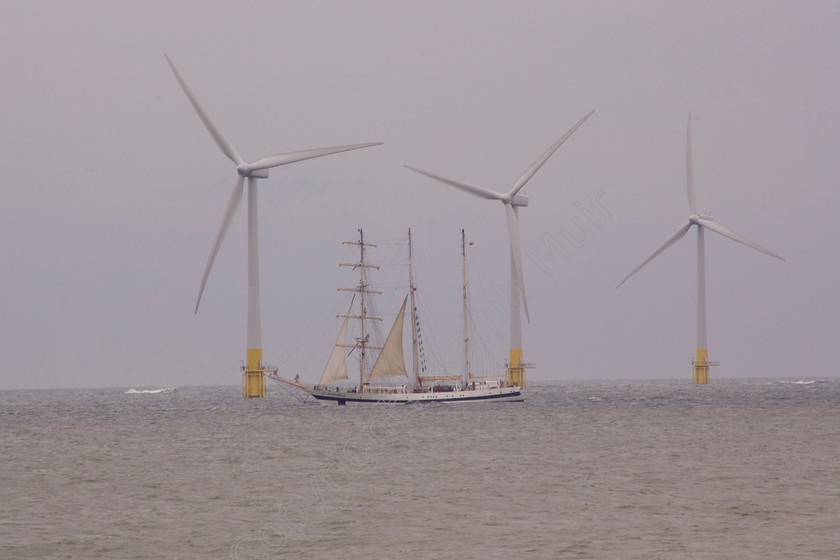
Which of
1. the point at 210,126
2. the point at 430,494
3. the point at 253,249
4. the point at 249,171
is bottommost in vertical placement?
the point at 430,494

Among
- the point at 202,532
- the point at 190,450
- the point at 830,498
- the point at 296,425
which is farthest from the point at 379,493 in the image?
the point at 296,425

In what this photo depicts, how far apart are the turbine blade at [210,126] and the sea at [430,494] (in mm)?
60719

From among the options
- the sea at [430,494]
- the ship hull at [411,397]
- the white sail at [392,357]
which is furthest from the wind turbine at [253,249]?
the sea at [430,494]

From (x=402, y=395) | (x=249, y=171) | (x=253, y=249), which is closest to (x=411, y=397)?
(x=402, y=395)

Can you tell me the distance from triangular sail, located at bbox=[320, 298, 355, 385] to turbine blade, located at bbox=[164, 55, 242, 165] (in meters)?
32.9

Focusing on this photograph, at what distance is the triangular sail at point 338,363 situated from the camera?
152 meters

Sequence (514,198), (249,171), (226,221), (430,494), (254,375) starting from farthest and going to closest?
1. (514,198)
2. (254,375)
3. (249,171)
4. (226,221)
5. (430,494)

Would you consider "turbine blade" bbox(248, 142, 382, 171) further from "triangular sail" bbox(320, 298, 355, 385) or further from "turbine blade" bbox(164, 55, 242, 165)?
"triangular sail" bbox(320, 298, 355, 385)

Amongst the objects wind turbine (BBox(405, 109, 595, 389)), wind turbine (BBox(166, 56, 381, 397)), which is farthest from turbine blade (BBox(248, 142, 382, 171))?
wind turbine (BBox(405, 109, 595, 389))

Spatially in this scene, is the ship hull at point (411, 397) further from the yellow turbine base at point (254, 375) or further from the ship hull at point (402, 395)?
the yellow turbine base at point (254, 375)

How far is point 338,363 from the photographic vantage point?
500 feet

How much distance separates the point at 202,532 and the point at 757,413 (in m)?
103

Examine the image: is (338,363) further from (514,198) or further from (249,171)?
(514,198)

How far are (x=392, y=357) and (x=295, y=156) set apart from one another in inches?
1334
